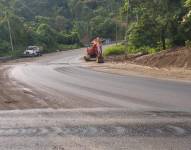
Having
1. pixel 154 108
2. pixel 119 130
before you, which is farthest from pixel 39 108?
pixel 119 130

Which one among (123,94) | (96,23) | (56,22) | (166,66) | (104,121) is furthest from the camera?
(56,22)

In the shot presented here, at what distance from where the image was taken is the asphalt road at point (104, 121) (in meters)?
8.24

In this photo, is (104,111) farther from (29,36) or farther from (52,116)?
(29,36)

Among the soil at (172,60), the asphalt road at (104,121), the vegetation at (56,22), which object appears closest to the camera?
the asphalt road at (104,121)

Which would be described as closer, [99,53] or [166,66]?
[166,66]

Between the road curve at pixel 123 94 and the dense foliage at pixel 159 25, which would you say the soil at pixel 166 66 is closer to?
the dense foliage at pixel 159 25

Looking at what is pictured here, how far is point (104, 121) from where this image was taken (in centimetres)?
1023

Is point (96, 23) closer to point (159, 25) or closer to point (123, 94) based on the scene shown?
point (159, 25)

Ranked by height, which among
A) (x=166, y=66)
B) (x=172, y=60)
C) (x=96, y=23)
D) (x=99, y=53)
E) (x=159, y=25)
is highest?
(x=159, y=25)

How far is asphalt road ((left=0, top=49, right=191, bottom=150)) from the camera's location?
8.24 metres

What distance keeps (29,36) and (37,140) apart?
81.6m

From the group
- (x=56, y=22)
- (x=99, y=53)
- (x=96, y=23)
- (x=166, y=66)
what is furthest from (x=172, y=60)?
(x=56, y=22)

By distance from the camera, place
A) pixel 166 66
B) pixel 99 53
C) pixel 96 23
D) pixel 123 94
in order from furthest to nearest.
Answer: pixel 96 23 → pixel 99 53 → pixel 166 66 → pixel 123 94

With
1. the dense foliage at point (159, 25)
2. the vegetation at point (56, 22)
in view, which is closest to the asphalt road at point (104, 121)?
the dense foliage at point (159, 25)
